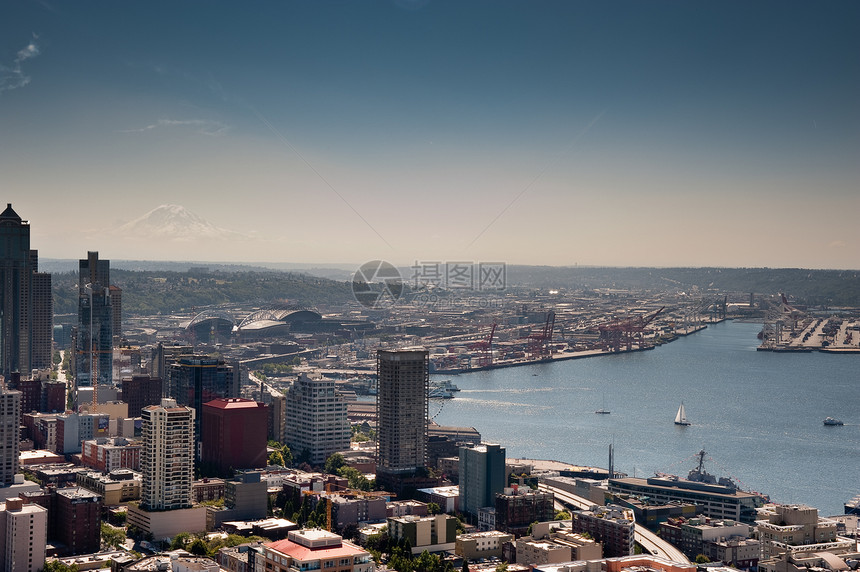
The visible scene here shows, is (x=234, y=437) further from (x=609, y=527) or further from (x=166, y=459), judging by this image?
(x=609, y=527)

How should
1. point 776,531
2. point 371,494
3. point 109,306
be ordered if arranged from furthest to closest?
point 109,306, point 371,494, point 776,531

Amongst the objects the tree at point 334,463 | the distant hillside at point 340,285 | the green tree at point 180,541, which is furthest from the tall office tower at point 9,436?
the distant hillside at point 340,285

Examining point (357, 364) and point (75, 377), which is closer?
point (75, 377)

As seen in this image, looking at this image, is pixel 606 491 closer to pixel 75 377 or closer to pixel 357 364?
pixel 75 377

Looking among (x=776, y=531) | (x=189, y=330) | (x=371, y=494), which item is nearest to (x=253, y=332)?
(x=189, y=330)

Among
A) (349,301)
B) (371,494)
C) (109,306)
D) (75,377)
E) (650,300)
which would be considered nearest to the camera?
(371,494)

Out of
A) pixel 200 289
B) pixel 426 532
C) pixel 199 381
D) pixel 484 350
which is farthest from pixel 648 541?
pixel 200 289
